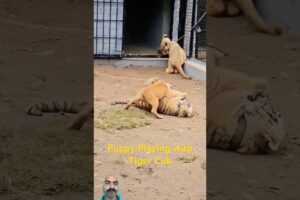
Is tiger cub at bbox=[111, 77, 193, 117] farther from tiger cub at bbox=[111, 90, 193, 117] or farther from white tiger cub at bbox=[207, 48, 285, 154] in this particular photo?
white tiger cub at bbox=[207, 48, 285, 154]

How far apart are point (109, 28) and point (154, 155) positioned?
372cm

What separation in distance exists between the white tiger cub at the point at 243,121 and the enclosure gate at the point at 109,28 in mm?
3451

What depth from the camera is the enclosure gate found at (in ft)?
20.1

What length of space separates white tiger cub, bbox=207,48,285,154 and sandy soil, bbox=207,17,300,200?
64 mm

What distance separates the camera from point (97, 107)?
3764 mm

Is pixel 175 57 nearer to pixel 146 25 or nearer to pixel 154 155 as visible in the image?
pixel 146 25

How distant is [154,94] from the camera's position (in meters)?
3.69

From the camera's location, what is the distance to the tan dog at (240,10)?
561cm

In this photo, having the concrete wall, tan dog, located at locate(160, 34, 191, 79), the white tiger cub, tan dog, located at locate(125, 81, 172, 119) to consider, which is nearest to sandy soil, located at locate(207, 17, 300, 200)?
the white tiger cub
